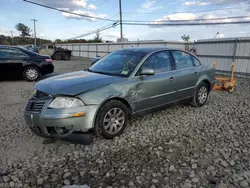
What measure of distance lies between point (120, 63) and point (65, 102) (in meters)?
1.50

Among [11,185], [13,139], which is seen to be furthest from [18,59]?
[11,185]

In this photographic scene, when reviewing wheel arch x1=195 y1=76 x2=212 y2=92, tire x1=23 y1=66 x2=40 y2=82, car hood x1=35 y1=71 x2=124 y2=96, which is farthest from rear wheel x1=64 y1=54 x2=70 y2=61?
car hood x1=35 y1=71 x2=124 y2=96

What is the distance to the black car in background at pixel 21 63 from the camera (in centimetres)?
841

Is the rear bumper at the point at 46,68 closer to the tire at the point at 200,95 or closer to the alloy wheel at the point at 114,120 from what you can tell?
the tire at the point at 200,95

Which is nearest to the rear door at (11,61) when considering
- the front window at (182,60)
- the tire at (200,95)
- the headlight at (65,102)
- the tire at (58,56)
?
the headlight at (65,102)

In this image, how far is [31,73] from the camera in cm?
899

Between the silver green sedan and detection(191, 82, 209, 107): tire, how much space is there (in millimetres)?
197

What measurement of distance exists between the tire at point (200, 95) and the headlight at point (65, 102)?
316cm

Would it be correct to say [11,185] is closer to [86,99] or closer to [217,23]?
[86,99]

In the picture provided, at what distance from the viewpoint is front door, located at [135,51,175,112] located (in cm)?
388

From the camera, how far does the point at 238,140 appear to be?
3.62 meters

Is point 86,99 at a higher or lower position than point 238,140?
higher

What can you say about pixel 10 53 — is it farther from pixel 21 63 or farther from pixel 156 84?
pixel 156 84

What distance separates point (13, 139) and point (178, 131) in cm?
290
